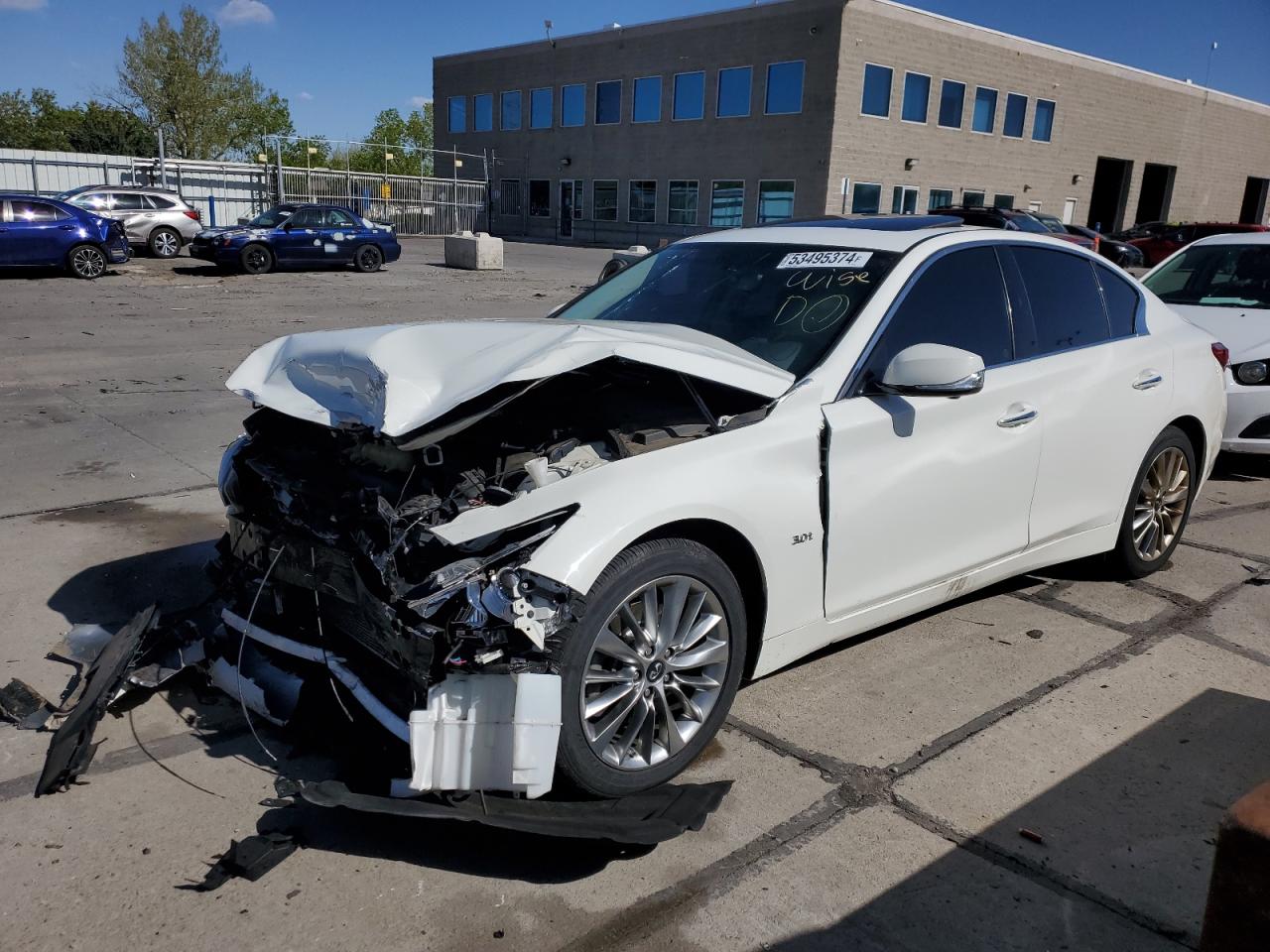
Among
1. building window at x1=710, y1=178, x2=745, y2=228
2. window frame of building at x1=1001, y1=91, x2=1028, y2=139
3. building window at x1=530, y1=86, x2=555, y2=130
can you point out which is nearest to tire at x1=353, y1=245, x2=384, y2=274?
building window at x1=710, y1=178, x2=745, y2=228

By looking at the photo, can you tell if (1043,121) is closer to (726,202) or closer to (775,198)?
(775,198)

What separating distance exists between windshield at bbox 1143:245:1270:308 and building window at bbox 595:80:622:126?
3761 centimetres

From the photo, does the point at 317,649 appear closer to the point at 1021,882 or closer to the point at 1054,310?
the point at 1021,882

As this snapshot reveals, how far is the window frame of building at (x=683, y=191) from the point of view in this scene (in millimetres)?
41122

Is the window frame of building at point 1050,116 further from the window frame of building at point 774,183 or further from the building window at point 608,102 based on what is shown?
the building window at point 608,102

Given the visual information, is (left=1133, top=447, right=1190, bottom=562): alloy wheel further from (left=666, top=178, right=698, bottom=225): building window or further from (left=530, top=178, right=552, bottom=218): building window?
(left=530, top=178, right=552, bottom=218): building window

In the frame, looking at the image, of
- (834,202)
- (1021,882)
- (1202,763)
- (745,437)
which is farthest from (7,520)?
(834,202)

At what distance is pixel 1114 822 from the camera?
311cm

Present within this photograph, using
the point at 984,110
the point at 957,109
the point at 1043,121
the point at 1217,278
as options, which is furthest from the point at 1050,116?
the point at 1217,278

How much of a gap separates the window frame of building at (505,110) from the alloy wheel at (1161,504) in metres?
46.8

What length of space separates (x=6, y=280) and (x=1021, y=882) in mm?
21496

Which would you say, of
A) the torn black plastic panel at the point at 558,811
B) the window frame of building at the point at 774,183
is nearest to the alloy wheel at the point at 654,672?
the torn black plastic panel at the point at 558,811

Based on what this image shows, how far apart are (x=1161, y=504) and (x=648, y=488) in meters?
3.51

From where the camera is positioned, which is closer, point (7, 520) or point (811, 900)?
point (811, 900)
